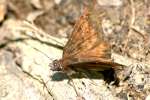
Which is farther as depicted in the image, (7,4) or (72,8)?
(7,4)

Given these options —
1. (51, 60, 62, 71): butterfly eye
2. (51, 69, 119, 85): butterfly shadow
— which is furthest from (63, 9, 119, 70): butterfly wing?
(51, 69, 119, 85): butterfly shadow

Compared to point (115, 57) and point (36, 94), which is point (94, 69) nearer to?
point (115, 57)

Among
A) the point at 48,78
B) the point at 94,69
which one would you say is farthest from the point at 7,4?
the point at 94,69

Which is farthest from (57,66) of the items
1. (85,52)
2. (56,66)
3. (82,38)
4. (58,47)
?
(58,47)

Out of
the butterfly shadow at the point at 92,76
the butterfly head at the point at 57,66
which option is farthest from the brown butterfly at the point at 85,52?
the butterfly shadow at the point at 92,76

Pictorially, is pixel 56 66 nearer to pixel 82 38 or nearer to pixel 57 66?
pixel 57 66

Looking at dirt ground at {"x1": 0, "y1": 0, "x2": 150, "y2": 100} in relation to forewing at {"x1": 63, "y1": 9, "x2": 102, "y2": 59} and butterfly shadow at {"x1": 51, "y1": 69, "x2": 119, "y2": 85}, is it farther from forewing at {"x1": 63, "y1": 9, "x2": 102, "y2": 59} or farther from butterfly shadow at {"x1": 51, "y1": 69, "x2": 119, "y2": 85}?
forewing at {"x1": 63, "y1": 9, "x2": 102, "y2": 59}

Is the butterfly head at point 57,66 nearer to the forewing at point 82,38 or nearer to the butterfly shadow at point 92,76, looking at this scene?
the forewing at point 82,38

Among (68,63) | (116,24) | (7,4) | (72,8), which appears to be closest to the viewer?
(68,63)
